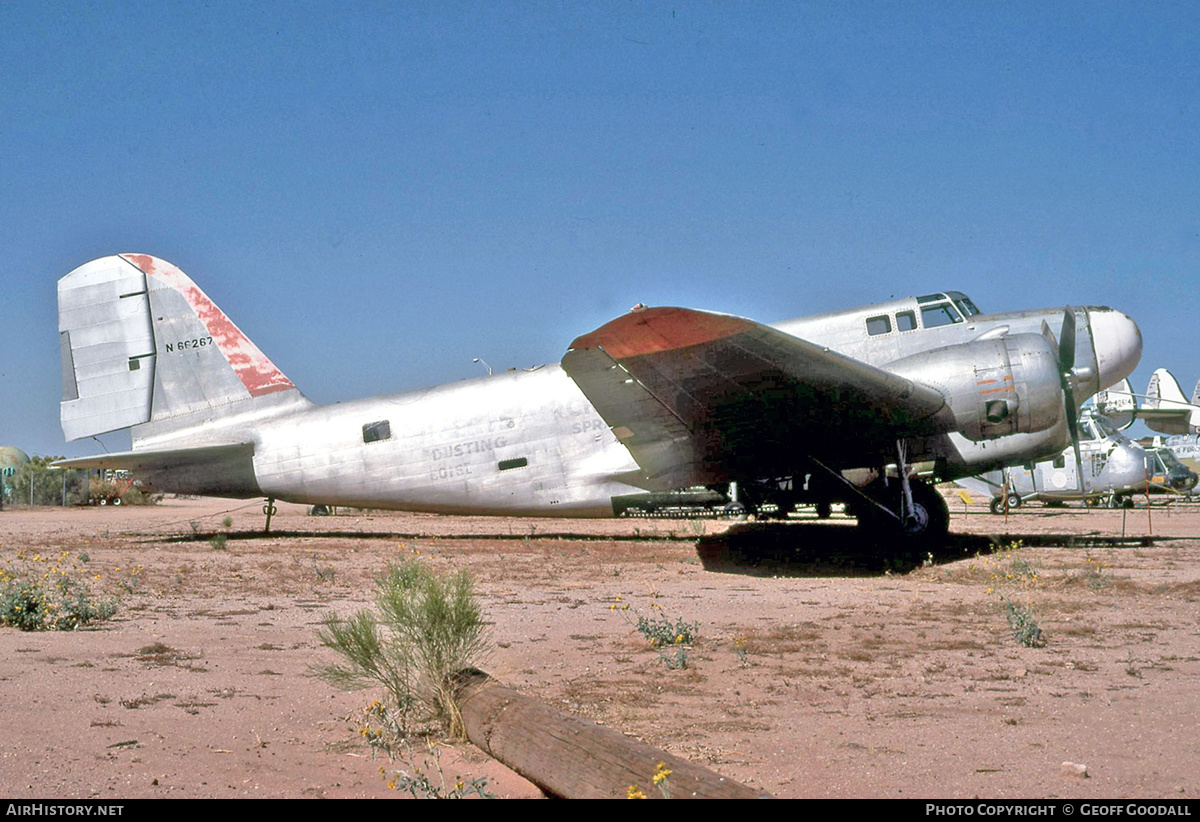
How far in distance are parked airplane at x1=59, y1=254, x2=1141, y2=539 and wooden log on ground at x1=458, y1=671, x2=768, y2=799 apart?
537 centimetres

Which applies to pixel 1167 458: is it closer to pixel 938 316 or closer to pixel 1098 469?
pixel 1098 469

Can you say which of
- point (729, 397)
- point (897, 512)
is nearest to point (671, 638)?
point (729, 397)

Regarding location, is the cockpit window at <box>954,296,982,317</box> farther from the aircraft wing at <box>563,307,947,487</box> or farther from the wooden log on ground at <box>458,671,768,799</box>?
the wooden log on ground at <box>458,671,768,799</box>

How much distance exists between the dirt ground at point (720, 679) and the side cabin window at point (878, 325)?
333 cm

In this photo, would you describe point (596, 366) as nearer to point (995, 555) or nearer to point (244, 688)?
point (995, 555)

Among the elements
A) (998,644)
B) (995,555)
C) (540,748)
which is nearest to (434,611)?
(540,748)

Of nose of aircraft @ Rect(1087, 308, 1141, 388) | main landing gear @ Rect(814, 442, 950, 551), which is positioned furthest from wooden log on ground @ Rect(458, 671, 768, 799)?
nose of aircraft @ Rect(1087, 308, 1141, 388)

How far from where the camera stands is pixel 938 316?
13297 millimetres

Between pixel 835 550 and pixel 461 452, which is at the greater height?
pixel 461 452

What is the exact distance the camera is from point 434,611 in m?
4.70

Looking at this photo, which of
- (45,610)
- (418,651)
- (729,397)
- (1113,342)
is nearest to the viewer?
(418,651)

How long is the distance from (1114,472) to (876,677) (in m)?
23.1

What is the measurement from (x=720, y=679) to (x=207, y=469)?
12.0 m

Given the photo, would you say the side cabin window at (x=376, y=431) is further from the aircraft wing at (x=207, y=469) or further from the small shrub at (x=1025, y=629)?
the small shrub at (x=1025, y=629)
